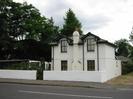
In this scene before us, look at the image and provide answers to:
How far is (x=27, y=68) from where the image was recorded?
34.4 m

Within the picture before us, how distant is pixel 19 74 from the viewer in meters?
32.7

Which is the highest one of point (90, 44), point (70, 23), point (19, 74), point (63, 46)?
point (70, 23)

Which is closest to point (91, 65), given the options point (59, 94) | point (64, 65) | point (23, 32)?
point (64, 65)

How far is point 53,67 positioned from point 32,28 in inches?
647

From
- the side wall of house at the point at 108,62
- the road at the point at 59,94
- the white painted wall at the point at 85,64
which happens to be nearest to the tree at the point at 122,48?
the white painted wall at the point at 85,64

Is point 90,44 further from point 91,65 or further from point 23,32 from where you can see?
point 23,32

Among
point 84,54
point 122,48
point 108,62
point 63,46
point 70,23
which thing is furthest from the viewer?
point 122,48

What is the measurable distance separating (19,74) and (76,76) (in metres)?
7.61

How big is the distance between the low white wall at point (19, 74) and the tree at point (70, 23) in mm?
32634

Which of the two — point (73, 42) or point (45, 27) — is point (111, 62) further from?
point (45, 27)

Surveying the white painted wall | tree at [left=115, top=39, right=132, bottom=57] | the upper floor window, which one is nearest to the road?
the white painted wall

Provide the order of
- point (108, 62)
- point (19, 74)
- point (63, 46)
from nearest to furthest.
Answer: point (19, 74) < point (108, 62) < point (63, 46)

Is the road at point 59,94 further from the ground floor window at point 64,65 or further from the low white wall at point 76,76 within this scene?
the ground floor window at point 64,65

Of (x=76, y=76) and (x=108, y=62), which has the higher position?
(x=108, y=62)
